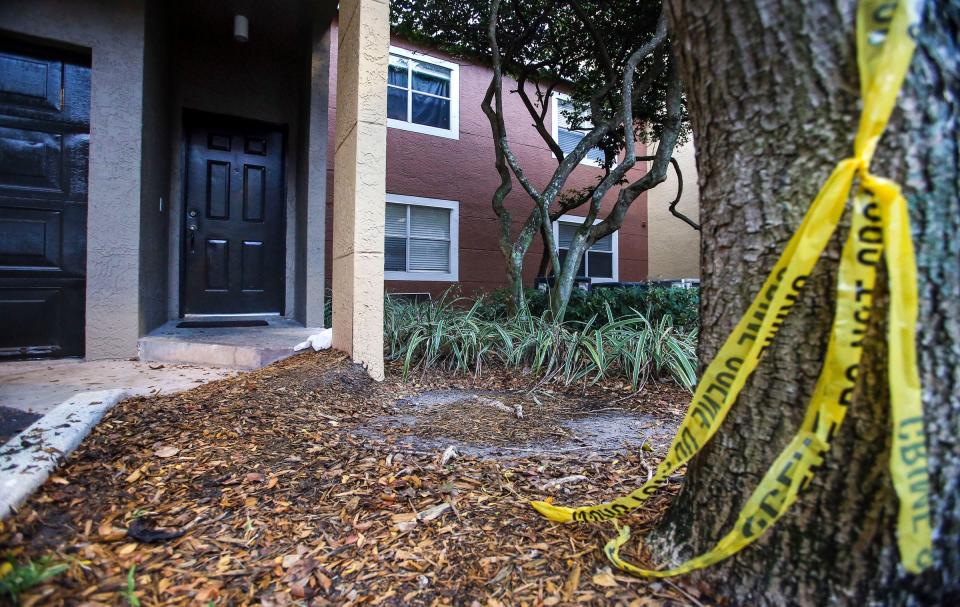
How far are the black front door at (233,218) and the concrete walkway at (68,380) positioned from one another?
57.9 inches

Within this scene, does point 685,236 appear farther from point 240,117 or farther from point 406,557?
point 406,557

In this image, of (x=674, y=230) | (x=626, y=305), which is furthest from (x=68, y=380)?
(x=674, y=230)

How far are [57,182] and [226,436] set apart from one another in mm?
2907

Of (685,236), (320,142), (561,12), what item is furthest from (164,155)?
(685,236)

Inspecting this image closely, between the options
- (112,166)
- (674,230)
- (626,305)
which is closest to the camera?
(112,166)

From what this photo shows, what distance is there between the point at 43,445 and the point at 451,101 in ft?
25.9

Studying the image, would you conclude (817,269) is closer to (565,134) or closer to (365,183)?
(365,183)

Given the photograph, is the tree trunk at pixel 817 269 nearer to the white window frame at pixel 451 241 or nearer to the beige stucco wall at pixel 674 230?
the white window frame at pixel 451 241

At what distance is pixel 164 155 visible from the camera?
15.3ft

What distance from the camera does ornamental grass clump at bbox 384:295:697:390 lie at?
3.68 meters

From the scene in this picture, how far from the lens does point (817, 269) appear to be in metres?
1.01

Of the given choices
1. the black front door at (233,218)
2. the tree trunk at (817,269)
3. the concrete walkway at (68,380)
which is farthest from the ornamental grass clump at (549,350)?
the tree trunk at (817,269)

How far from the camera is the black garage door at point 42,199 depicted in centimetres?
359

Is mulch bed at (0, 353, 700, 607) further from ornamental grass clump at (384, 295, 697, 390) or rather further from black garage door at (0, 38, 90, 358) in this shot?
black garage door at (0, 38, 90, 358)
